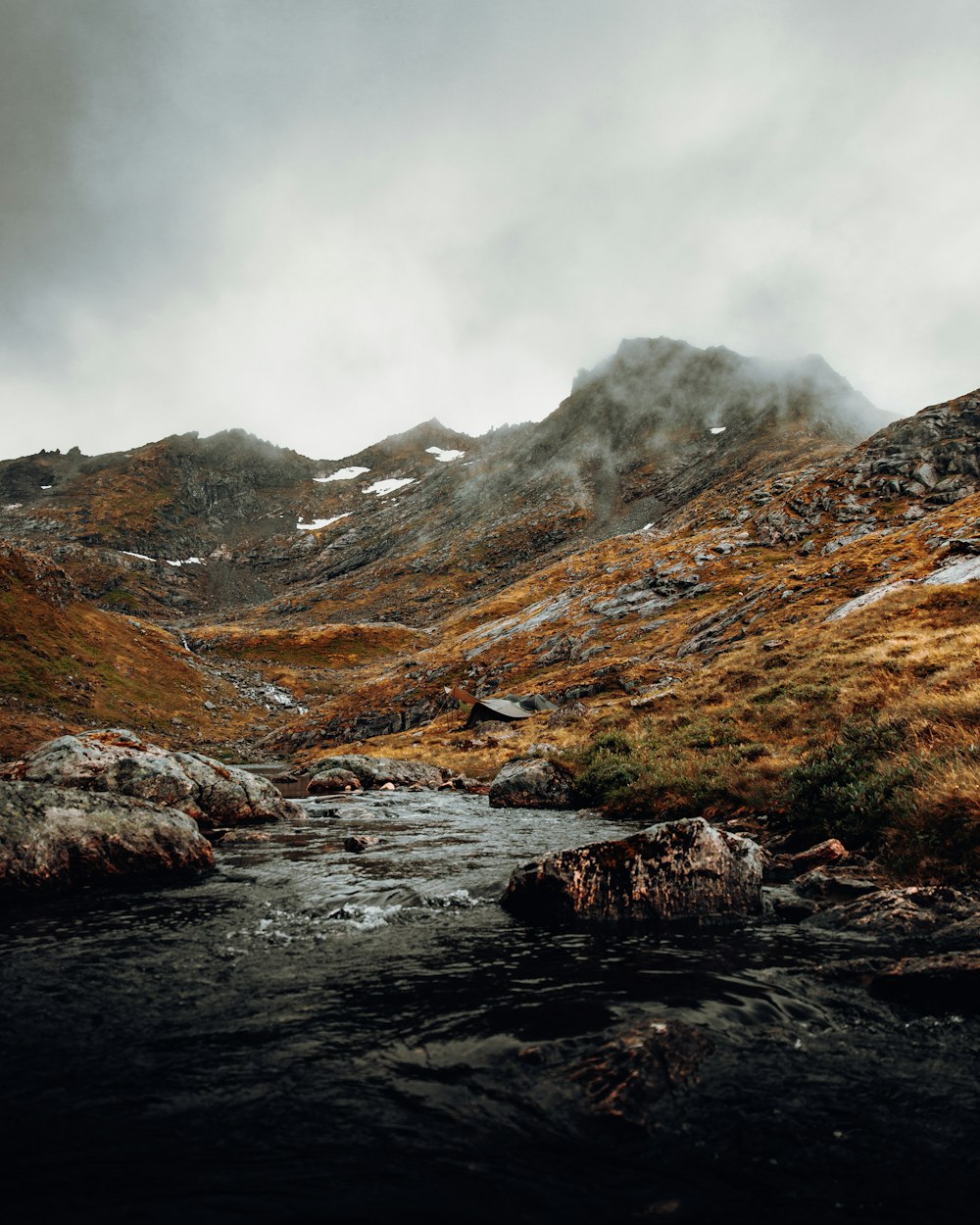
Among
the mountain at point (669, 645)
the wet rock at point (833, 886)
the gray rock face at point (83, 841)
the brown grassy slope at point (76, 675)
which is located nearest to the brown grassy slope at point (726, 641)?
the mountain at point (669, 645)

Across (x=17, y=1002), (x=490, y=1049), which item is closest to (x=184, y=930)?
(x=17, y=1002)

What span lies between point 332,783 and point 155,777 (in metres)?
16.3

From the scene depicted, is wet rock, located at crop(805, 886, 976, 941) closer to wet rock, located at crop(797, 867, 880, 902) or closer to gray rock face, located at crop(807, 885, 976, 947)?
gray rock face, located at crop(807, 885, 976, 947)

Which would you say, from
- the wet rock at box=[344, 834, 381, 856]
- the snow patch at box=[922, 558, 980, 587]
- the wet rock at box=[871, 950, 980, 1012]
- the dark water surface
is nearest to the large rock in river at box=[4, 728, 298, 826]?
the wet rock at box=[344, 834, 381, 856]

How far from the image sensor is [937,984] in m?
6.56

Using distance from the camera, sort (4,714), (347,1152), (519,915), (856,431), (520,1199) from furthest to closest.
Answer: (856,431)
(4,714)
(519,915)
(347,1152)
(520,1199)

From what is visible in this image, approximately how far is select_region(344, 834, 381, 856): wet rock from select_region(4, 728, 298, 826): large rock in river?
495cm

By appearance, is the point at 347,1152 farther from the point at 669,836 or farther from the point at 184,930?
the point at 669,836

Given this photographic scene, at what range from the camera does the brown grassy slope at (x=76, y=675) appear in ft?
160

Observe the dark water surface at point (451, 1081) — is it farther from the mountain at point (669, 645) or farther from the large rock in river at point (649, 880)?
the mountain at point (669, 645)

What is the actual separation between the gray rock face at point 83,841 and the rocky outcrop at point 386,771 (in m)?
20.7

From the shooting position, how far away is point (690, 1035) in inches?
231

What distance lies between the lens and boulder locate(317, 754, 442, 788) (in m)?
35.3

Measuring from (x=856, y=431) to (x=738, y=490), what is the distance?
75.7 metres
